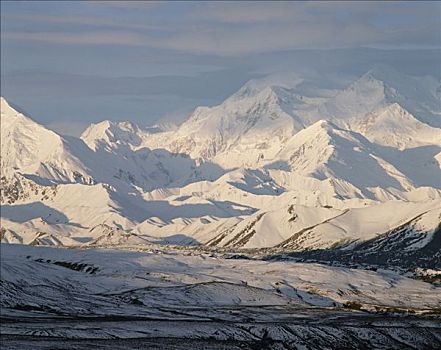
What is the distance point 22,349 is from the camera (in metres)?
197

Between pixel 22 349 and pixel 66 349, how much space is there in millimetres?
7825

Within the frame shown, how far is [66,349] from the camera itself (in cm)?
19775
